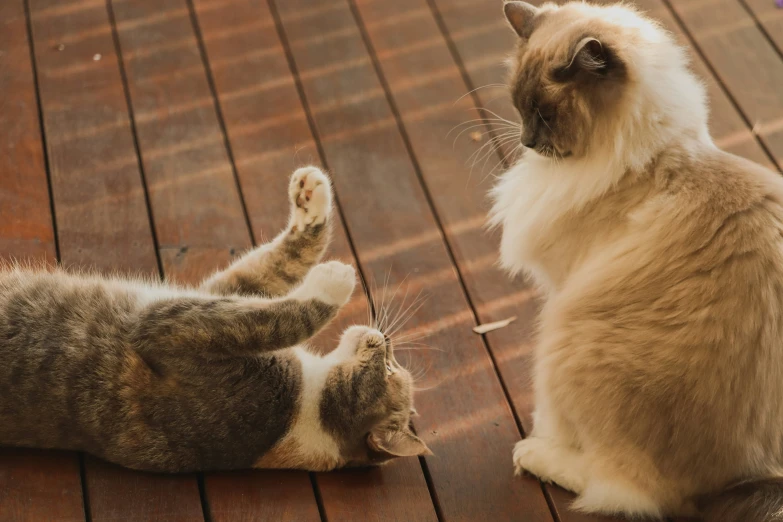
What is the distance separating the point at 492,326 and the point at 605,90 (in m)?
0.80

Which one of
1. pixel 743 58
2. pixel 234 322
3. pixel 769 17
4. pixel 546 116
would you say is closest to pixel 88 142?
pixel 234 322

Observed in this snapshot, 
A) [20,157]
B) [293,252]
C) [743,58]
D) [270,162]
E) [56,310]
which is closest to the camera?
[56,310]

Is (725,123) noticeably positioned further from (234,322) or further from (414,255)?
(234,322)

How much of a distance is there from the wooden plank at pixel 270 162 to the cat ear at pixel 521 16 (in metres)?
0.78

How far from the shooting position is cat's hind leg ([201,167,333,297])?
6.79ft

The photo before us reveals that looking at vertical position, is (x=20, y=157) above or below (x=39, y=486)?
above

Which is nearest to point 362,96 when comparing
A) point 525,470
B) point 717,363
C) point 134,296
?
point 134,296

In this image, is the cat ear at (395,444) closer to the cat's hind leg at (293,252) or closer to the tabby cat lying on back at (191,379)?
the tabby cat lying on back at (191,379)

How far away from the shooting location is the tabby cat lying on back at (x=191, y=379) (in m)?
1.75

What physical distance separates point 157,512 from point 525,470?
2.85ft

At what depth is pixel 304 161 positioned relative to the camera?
254cm

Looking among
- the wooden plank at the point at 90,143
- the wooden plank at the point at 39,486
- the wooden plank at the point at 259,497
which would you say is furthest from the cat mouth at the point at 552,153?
the wooden plank at the point at 39,486

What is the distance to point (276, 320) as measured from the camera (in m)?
1.81

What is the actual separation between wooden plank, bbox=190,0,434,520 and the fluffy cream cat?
0.44 metres
